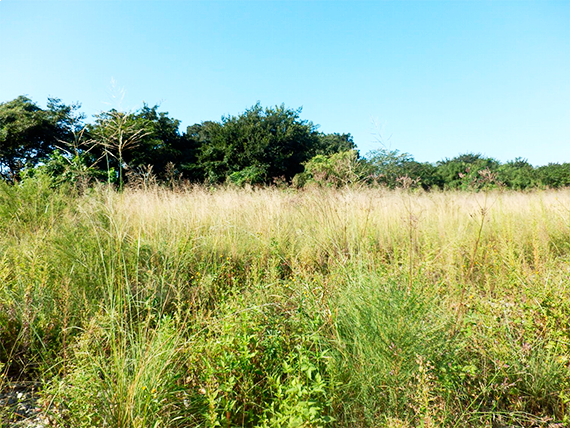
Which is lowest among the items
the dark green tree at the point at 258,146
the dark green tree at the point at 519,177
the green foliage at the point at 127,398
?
the green foliage at the point at 127,398

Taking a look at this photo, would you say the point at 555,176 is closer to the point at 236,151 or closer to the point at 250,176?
the point at 250,176

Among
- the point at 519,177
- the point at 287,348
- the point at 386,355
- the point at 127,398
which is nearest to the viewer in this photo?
the point at 127,398

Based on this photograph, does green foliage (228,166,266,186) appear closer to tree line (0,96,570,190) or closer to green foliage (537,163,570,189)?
tree line (0,96,570,190)

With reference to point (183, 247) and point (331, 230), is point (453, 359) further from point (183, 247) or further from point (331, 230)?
point (183, 247)

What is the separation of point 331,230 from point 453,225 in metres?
2.33

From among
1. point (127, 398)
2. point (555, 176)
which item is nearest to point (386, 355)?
point (127, 398)

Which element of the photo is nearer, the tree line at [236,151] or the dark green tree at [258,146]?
the tree line at [236,151]

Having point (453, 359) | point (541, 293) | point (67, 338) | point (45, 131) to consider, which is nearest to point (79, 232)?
point (67, 338)

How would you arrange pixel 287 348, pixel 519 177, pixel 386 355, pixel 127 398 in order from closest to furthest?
pixel 127 398, pixel 386 355, pixel 287 348, pixel 519 177

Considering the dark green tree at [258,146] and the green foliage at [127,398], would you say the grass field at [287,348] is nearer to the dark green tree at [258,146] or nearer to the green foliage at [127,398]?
the green foliage at [127,398]

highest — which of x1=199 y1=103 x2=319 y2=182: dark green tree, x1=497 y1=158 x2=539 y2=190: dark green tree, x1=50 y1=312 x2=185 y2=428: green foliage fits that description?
x1=199 y1=103 x2=319 y2=182: dark green tree

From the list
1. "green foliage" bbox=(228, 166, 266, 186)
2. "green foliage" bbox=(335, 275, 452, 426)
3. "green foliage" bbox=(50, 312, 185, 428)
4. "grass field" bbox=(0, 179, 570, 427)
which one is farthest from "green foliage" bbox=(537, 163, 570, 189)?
"green foliage" bbox=(50, 312, 185, 428)

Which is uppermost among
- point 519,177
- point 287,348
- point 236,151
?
point 236,151

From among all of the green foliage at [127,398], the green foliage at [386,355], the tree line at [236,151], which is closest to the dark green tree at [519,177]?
the tree line at [236,151]
